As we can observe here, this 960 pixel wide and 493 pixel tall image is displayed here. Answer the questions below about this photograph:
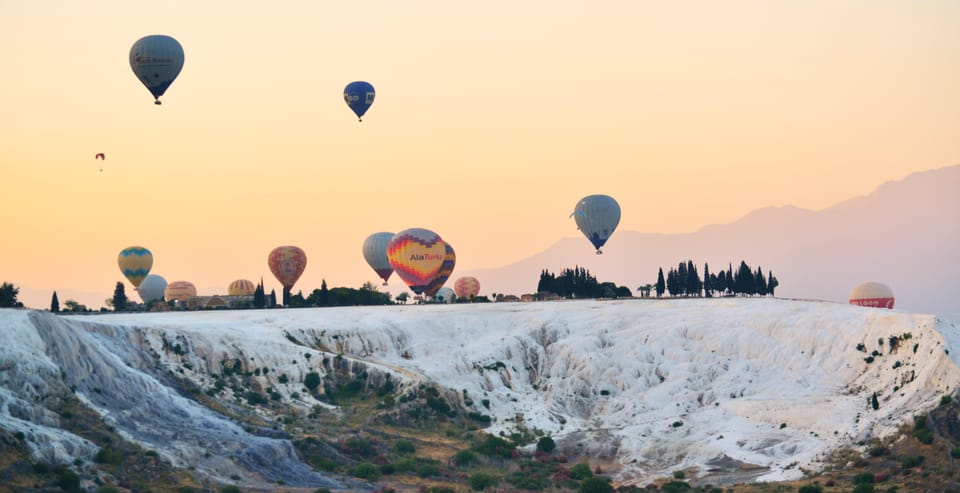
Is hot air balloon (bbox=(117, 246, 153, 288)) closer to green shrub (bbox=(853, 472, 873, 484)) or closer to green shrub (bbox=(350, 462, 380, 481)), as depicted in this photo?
green shrub (bbox=(350, 462, 380, 481))

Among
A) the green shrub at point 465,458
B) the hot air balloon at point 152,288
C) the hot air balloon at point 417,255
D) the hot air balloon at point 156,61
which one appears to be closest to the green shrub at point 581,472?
the green shrub at point 465,458

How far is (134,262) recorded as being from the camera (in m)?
178

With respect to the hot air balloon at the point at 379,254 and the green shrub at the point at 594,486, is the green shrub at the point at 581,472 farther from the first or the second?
the hot air balloon at the point at 379,254

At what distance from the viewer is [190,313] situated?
130 m

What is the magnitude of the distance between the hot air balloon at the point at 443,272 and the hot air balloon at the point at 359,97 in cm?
1987

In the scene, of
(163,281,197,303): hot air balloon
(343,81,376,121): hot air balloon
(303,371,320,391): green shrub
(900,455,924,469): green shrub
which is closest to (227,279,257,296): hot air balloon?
(163,281,197,303): hot air balloon

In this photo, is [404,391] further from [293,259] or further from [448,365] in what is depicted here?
[293,259]

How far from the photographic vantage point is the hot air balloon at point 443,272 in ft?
517

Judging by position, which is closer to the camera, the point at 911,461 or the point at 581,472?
the point at 911,461

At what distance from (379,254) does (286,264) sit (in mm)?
11637

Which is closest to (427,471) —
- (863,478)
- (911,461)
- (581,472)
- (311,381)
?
(581,472)

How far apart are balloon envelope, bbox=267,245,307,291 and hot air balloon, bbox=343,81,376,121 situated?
27474mm

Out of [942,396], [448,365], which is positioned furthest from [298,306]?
[942,396]

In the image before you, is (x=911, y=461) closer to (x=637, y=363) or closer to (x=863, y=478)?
(x=863, y=478)
